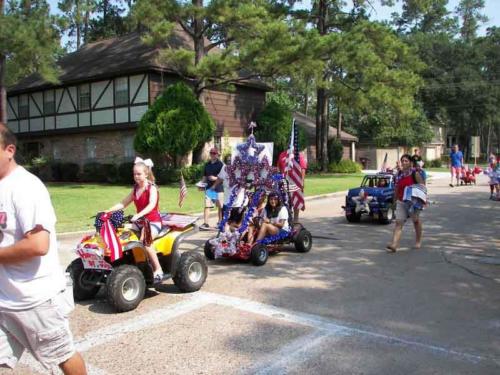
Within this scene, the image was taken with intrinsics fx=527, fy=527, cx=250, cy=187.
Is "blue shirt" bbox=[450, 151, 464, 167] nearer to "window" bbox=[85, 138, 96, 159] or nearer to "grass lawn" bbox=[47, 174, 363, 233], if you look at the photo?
"grass lawn" bbox=[47, 174, 363, 233]

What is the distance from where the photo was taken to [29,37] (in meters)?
21.1

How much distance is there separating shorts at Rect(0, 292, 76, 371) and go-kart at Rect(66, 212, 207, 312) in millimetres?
2612

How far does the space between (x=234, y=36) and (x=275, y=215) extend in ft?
51.4

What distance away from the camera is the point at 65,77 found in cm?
3091

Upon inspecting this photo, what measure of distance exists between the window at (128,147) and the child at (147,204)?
22658 mm

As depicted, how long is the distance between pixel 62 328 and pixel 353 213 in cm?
1084

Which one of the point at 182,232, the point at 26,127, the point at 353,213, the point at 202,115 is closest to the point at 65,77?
the point at 26,127

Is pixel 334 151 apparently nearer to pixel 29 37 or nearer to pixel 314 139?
pixel 314 139

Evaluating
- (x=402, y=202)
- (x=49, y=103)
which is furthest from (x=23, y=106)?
(x=402, y=202)

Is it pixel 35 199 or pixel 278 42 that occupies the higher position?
pixel 278 42

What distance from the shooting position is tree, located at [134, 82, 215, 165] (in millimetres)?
24172

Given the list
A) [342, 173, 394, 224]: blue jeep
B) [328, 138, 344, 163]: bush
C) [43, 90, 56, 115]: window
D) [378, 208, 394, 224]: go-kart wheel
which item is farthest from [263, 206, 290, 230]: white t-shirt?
[328, 138, 344, 163]: bush

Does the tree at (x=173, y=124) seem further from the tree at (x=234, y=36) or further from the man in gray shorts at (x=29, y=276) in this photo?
the man in gray shorts at (x=29, y=276)

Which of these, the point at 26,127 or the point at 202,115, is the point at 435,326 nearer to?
the point at 202,115
